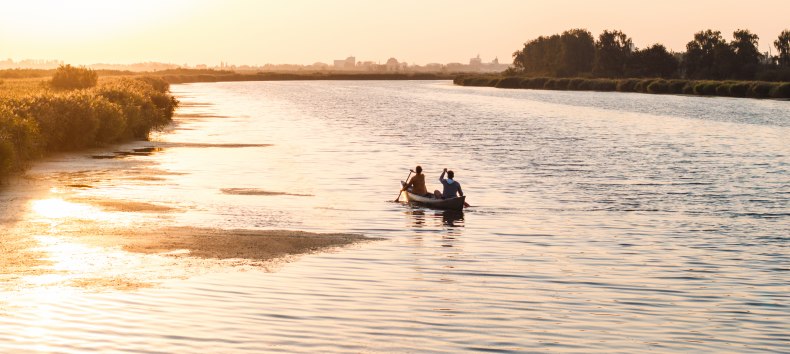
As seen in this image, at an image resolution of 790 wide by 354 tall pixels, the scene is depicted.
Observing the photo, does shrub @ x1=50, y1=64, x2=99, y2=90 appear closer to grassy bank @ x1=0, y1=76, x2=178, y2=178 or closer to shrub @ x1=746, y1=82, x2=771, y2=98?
grassy bank @ x1=0, y1=76, x2=178, y2=178

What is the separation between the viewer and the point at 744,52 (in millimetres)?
191875

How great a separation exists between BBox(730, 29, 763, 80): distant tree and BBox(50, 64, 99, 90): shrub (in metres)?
117

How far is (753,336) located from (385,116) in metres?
93.8

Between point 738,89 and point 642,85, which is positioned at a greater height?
point 738,89

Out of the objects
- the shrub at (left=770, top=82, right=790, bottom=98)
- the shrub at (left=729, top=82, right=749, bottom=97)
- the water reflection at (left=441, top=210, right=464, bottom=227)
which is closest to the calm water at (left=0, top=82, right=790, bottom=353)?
the water reflection at (left=441, top=210, right=464, bottom=227)

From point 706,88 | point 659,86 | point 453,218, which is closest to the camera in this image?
point 453,218

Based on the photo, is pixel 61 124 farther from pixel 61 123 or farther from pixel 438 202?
pixel 438 202

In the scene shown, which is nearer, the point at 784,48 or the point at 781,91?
the point at 781,91

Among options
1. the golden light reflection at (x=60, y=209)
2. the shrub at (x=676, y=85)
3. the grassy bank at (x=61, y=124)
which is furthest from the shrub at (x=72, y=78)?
the shrub at (x=676, y=85)

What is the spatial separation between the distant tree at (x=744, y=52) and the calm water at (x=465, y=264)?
139m

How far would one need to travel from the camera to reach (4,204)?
3131cm

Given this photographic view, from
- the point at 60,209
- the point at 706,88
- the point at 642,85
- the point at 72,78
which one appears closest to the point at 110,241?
the point at 60,209

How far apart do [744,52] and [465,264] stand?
595ft

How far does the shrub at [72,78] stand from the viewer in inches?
4828
